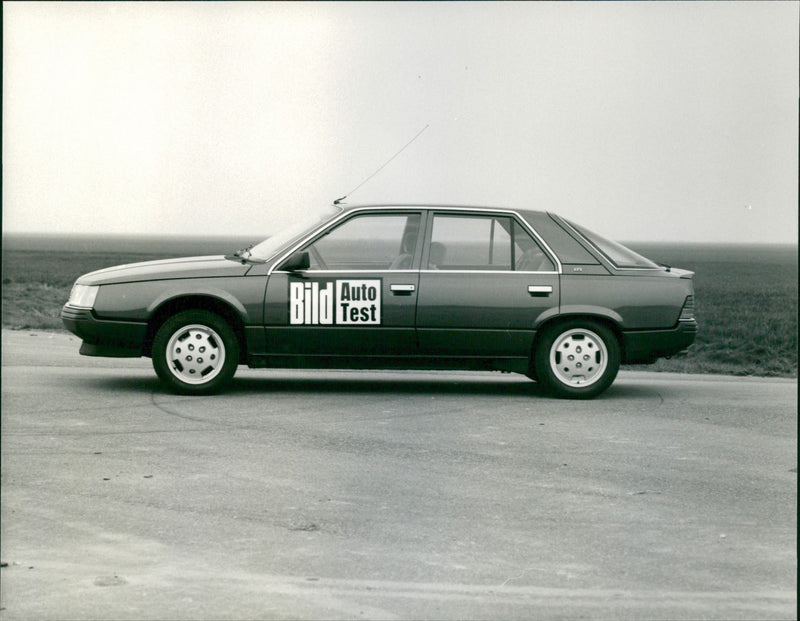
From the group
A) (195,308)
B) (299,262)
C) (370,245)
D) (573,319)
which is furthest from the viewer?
(370,245)

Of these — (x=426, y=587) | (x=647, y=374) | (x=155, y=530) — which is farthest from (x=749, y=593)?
(x=647, y=374)

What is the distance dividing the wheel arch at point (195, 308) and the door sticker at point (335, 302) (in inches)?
15.8

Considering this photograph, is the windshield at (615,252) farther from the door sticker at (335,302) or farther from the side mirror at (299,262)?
the side mirror at (299,262)

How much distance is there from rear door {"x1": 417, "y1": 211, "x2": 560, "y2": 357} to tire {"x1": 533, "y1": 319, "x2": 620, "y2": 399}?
0.58 ft

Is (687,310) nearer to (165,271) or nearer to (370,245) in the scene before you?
(370,245)

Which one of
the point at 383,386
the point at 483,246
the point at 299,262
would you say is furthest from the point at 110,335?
the point at 483,246

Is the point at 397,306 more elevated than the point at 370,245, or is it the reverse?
the point at 370,245

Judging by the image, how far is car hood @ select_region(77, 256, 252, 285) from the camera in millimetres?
8703

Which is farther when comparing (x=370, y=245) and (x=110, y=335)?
(x=370, y=245)

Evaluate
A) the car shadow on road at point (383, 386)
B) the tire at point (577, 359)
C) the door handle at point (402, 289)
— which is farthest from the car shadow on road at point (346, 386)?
the door handle at point (402, 289)

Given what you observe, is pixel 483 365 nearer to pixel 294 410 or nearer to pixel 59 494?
pixel 294 410

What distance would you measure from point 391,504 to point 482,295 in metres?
3.28

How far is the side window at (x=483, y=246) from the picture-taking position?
8867 millimetres

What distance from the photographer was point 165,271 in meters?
8.74
